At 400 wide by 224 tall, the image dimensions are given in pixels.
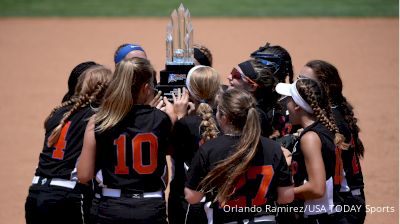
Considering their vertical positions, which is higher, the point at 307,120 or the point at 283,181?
the point at 307,120

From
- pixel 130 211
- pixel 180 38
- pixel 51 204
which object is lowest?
pixel 51 204

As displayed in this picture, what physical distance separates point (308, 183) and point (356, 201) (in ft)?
2.33

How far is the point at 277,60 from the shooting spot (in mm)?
6176

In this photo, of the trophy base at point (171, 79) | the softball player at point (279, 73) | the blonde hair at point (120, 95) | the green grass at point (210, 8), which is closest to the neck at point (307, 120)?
the softball player at point (279, 73)

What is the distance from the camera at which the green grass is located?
2577 cm

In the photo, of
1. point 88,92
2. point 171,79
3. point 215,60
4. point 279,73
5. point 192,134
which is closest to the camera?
point 192,134

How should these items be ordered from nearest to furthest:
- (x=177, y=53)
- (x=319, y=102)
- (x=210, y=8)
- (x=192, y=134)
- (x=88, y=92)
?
(x=319, y=102), (x=192, y=134), (x=88, y=92), (x=177, y=53), (x=210, y=8)

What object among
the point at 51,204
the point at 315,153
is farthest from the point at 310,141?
the point at 51,204

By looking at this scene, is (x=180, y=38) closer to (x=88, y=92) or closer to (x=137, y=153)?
(x=88, y=92)

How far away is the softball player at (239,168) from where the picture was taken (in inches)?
177

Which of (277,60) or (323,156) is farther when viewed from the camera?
(277,60)

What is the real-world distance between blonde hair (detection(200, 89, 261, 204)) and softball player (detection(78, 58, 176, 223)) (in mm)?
486

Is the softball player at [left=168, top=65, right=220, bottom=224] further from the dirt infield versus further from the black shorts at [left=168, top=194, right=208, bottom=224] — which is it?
the dirt infield

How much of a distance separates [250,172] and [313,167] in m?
0.50
